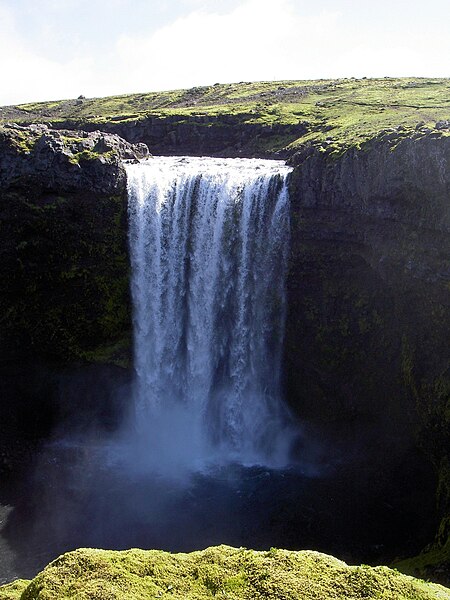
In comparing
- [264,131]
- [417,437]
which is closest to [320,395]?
[417,437]

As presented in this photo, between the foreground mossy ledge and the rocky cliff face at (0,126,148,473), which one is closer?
the foreground mossy ledge

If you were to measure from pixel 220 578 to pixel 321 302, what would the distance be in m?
23.5

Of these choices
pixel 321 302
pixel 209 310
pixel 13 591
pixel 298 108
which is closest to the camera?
pixel 13 591

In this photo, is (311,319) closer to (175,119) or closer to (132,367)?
(132,367)

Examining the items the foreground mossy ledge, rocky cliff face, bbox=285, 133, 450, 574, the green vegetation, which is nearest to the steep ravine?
rocky cliff face, bbox=285, 133, 450, 574

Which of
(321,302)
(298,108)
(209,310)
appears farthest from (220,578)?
(298,108)

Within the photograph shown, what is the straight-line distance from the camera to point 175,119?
192ft

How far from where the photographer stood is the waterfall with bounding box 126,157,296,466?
1336 inches

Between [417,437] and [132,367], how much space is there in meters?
18.2

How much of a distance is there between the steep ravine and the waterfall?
3.79 feet

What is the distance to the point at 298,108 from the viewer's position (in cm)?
5978

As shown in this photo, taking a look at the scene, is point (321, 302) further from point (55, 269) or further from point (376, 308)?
point (55, 269)

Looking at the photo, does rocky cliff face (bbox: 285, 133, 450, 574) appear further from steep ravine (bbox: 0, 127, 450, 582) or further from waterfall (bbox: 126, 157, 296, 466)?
waterfall (bbox: 126, 157, 296, 466)

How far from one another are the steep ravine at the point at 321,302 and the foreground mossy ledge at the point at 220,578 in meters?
13.9
